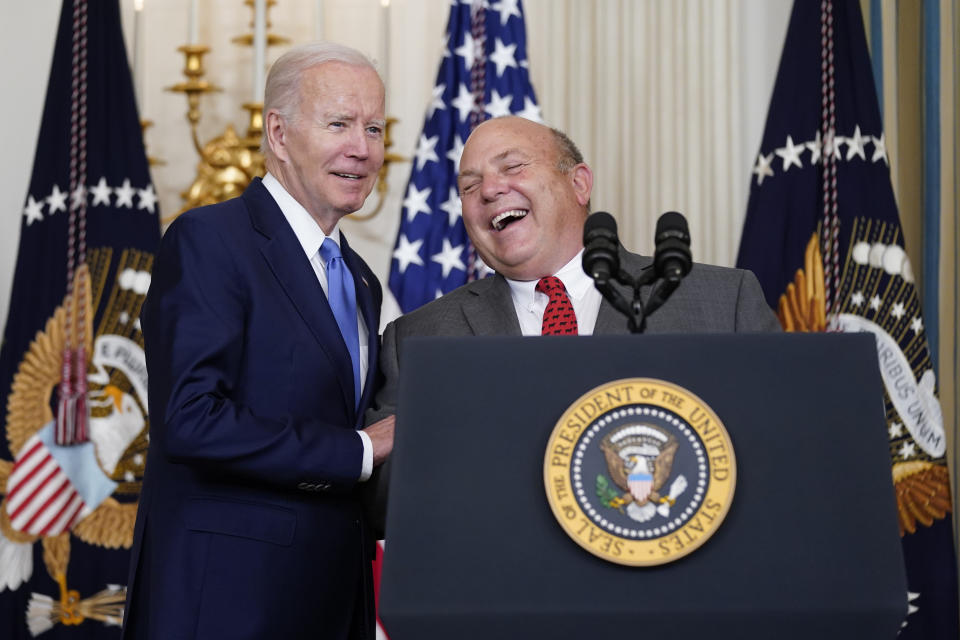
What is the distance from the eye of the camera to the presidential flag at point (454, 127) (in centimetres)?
419

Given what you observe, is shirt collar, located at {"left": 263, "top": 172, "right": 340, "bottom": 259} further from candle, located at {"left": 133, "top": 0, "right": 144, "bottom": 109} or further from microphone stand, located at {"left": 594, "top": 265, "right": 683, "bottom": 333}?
candle, located at {"left": 133, "top": 0, "right": 144, "bottom": 109}

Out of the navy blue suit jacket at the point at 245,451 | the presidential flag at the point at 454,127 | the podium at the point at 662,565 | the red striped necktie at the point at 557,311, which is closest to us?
the podium at the point at 662,565

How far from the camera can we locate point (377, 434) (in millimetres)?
2119

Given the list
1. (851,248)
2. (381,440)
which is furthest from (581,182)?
(851,248)

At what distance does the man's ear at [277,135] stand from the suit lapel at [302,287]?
A: 0.17 m

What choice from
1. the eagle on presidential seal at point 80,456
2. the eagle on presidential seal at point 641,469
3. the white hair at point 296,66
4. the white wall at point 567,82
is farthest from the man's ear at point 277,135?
the white wall at point 567,82

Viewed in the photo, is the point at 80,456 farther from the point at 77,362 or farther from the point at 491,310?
the point at 491,310

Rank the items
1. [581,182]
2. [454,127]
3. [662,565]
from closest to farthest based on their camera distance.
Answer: [662,565] → [581,182] → [454,127]

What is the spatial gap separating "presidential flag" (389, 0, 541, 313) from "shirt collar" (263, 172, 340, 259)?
1.74 m

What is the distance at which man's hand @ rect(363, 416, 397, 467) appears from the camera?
2.11 metres

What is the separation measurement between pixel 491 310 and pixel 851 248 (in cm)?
182

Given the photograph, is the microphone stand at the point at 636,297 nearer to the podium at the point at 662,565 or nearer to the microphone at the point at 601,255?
the microphone at the point at 601,255

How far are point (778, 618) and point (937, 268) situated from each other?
3047 mm

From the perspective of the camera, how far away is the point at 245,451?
2.01 m
